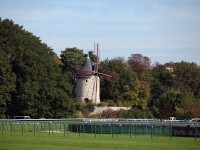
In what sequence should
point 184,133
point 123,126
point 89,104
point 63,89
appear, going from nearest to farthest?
point 184,133
point 123,126
point 63,89
point 89,104

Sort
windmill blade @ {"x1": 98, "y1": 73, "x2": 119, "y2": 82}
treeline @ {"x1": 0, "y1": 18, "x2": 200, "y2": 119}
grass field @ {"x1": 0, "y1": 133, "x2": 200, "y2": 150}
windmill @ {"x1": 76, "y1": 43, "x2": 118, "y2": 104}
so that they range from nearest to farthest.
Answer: grass field @ {"x1": 0, "y1": 133, "x2": 200, "y2": 150}, treeline @ {"x1": 0, "y1": 18, "x2": 200, "y2": 119}, windmill @ {"x1": 76, "y1": 43, "x2": 118, "y2": 104}, windmill blade @ {"x1": 98, "y1": 73, "x2": 119, "y2": 82}

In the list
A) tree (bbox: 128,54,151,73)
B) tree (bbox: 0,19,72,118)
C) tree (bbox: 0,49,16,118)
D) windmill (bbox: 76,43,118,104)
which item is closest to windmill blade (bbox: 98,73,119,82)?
windmill (bbox: 76,43,118,104)

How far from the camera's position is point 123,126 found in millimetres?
47938

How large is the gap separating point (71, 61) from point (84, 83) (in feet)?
48.3

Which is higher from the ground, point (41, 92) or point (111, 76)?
point (111, 76)

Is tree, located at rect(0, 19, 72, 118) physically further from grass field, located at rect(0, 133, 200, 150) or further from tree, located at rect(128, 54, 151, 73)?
tree, located at rect(128, 54, 151, 73)

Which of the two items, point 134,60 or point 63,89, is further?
point 134,60

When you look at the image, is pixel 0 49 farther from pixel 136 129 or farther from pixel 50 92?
pixel 136 129

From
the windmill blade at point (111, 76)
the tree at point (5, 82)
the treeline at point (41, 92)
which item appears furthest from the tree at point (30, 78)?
the windmill blade at point (111, 76)

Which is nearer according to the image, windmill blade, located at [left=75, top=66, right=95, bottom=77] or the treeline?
the treeline

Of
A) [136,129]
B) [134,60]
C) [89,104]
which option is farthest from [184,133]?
[134,60]

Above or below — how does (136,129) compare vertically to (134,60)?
below

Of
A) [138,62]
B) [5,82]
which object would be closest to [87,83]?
[5,82]

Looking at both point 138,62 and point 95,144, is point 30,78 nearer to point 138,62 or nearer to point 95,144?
point 95,144
